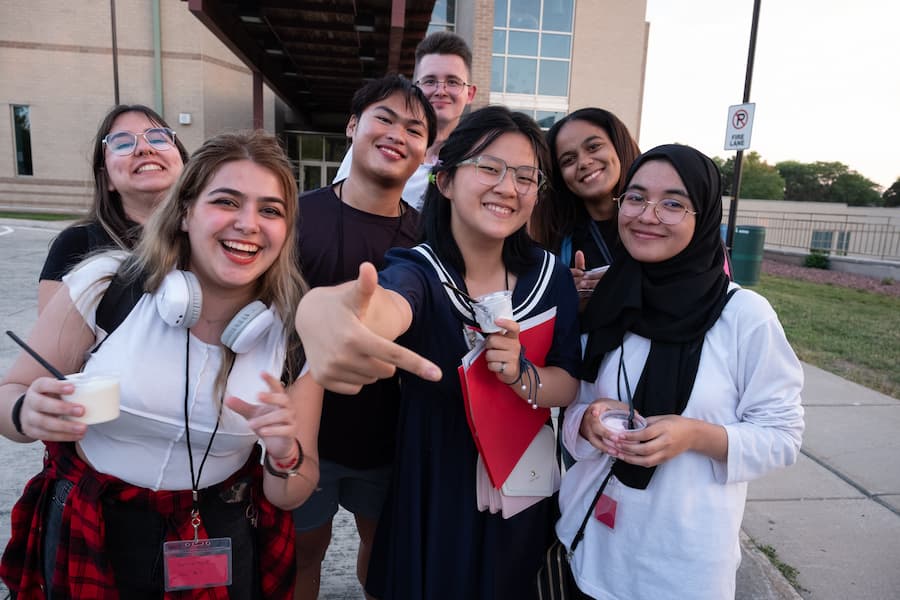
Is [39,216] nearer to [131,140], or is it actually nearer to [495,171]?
[131,140]

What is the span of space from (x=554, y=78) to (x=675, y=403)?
22.9 meters

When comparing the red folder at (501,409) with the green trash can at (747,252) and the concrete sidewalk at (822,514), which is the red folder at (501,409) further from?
the green trash can at (747,252)

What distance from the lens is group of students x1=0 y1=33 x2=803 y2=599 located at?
167 centimetres

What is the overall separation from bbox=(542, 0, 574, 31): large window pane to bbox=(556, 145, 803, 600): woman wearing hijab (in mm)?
22830

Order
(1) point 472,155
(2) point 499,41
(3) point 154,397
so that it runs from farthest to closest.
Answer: (2) point 499,41 → (1) point 472,155 → (3) point 154,397

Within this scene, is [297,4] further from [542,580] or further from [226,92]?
[226,92]

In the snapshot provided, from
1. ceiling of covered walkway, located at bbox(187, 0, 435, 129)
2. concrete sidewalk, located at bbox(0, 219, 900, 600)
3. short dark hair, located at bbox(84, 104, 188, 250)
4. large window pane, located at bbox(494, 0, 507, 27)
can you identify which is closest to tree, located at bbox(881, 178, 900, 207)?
large window pane, located at bbox(494, 0, 507, 27)

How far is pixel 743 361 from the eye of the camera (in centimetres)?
173

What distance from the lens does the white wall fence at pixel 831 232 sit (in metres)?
21.2

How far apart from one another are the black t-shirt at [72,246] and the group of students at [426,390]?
1 cm

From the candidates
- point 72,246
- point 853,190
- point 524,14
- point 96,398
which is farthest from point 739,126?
point 853,190

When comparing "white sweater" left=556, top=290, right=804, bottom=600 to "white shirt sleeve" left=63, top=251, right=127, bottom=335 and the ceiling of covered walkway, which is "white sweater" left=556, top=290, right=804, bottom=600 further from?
the ceiling of covered walkway

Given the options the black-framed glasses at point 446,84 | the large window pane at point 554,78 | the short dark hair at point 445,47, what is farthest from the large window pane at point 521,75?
the black-framed glasses at point 446,84

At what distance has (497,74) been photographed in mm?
21656
